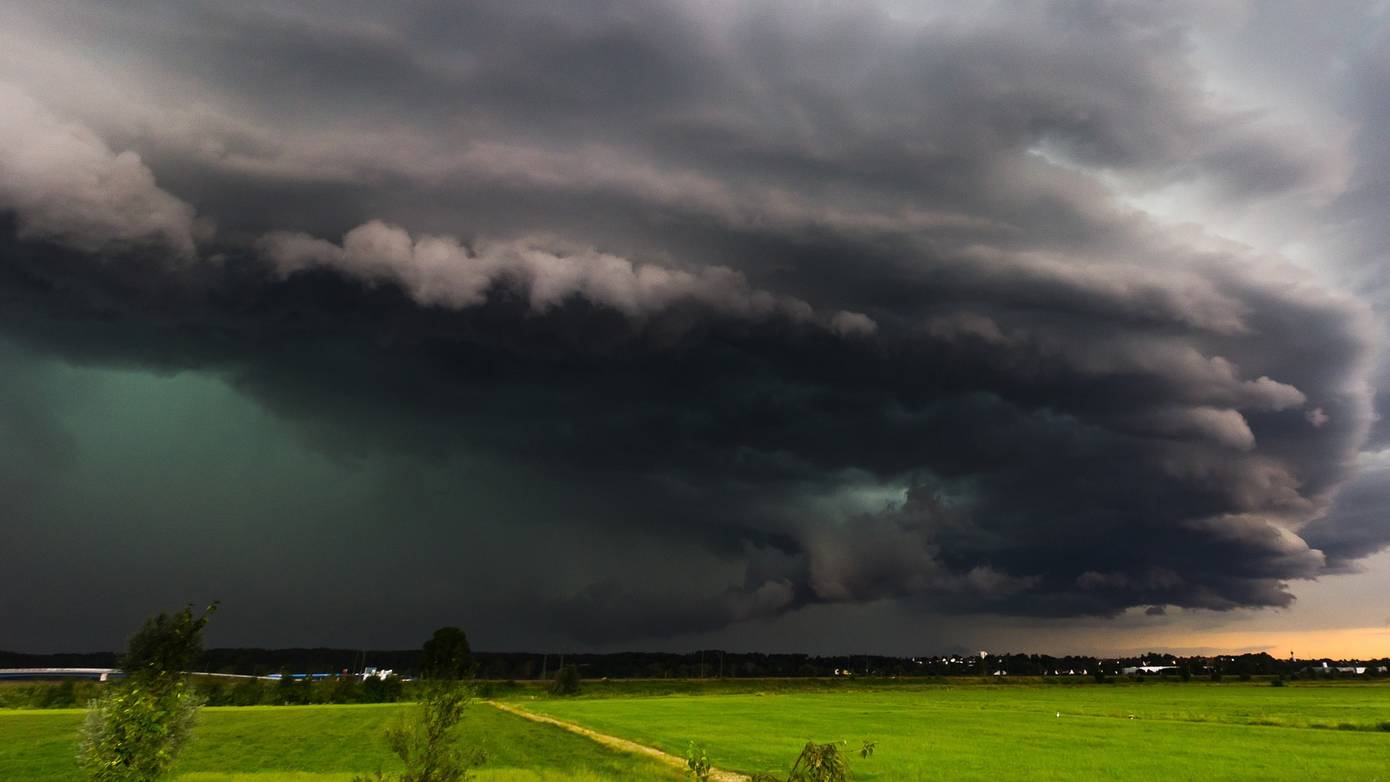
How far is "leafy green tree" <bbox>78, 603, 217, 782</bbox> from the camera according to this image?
24797 millimetres

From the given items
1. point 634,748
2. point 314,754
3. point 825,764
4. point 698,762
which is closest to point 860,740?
point 634,748

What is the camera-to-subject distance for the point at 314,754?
6216 centimetres

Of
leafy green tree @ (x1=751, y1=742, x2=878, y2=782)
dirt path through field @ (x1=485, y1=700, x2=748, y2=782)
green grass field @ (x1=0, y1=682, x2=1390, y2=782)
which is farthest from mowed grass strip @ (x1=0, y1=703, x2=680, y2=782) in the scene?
leafy green tree @ (x1=751, y1=742, x2=878, y2=782)

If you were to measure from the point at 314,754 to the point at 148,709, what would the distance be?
42.9 m

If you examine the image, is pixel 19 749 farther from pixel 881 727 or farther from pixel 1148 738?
pixel 1148 738

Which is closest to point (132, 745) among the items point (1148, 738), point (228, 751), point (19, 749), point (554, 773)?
point (554, 773)

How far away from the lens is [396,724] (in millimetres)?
16641

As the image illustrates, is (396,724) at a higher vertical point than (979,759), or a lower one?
higher

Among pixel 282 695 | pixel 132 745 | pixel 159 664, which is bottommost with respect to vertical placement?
pixel 282 695

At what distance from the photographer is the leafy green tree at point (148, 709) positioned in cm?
2480

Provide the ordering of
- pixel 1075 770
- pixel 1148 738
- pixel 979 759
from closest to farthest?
pixel 1075 770 < pixel 979 759 < pixel 1148 738

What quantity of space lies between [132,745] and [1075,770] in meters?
50.3

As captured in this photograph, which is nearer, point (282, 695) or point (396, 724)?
point (396, 724)

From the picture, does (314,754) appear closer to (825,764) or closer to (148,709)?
(148,709)
